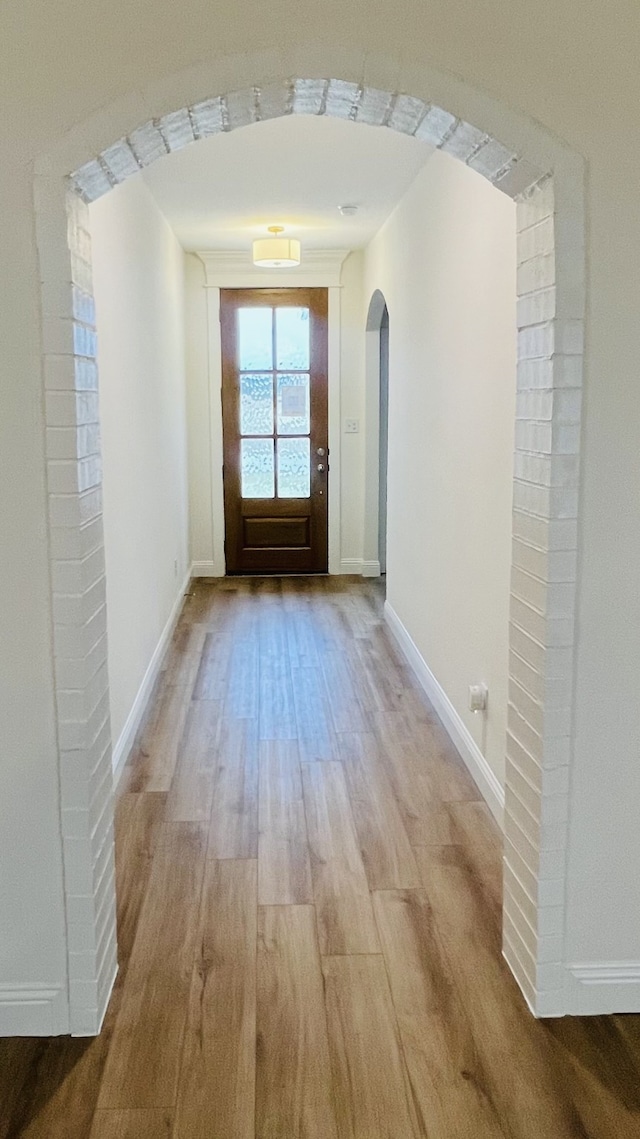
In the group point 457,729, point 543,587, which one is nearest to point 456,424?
point 457,729

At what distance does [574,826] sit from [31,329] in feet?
5.00

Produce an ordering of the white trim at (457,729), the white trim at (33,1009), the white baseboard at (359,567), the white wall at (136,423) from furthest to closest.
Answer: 1. the white baseboard at (359,567)
2. the white wall at (136,423)
3. the white trim at (457,729)
4. the white trim at (33,1009)

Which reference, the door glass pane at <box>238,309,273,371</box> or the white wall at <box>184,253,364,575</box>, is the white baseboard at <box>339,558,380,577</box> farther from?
the door glass pane at <box>238,309,273,371</box>

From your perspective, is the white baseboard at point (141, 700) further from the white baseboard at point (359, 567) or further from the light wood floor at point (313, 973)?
the white baseboard at point (359, 567)

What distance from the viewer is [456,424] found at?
3.61 m

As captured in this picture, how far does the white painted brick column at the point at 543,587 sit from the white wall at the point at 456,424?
713 millimetres

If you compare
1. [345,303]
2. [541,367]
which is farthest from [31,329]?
[345,303]

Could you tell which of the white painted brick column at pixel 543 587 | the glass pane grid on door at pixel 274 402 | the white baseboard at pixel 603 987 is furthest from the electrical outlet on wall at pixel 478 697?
the glass pane grid on door at pixel 274 402

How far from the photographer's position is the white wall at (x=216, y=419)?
6734 millimetres

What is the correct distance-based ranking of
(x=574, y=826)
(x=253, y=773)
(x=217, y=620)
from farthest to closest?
1. (x=217, y=620)
2. (x=253, y=773)
3. (x=574, y=826)

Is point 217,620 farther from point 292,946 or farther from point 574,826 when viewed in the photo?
point 574,826

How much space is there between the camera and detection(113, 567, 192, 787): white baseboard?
11.3ft

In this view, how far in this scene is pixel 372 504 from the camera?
6961 millimetres

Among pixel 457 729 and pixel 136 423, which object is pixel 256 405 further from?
pixel 457 729
